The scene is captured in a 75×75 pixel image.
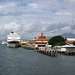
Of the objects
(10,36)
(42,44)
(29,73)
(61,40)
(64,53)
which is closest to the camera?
(29,73)

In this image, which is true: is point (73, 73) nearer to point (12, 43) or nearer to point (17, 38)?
point (12, 43)

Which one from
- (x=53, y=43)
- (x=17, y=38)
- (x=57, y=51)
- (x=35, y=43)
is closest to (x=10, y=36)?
(x=17, y=38)

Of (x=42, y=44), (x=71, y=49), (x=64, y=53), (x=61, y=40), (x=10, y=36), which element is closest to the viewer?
(x=64, y=53)

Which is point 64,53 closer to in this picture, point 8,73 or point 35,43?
point 8,73

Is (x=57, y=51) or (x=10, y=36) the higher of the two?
(x=10, y=36)

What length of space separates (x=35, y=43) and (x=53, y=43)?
2628 centimetres

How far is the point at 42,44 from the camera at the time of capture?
12506cm

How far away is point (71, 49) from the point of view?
72.9 metres

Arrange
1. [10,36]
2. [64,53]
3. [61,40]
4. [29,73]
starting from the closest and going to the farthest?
[29,73]
[64,53]
[61,40]
[10,36]

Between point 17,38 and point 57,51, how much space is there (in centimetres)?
8573

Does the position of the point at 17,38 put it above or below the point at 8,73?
above

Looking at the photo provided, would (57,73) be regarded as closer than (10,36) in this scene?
Yes

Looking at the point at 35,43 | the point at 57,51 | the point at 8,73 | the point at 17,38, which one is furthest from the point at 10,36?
the point at 8,73

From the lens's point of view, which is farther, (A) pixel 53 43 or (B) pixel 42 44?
(B) pixel 42 44
